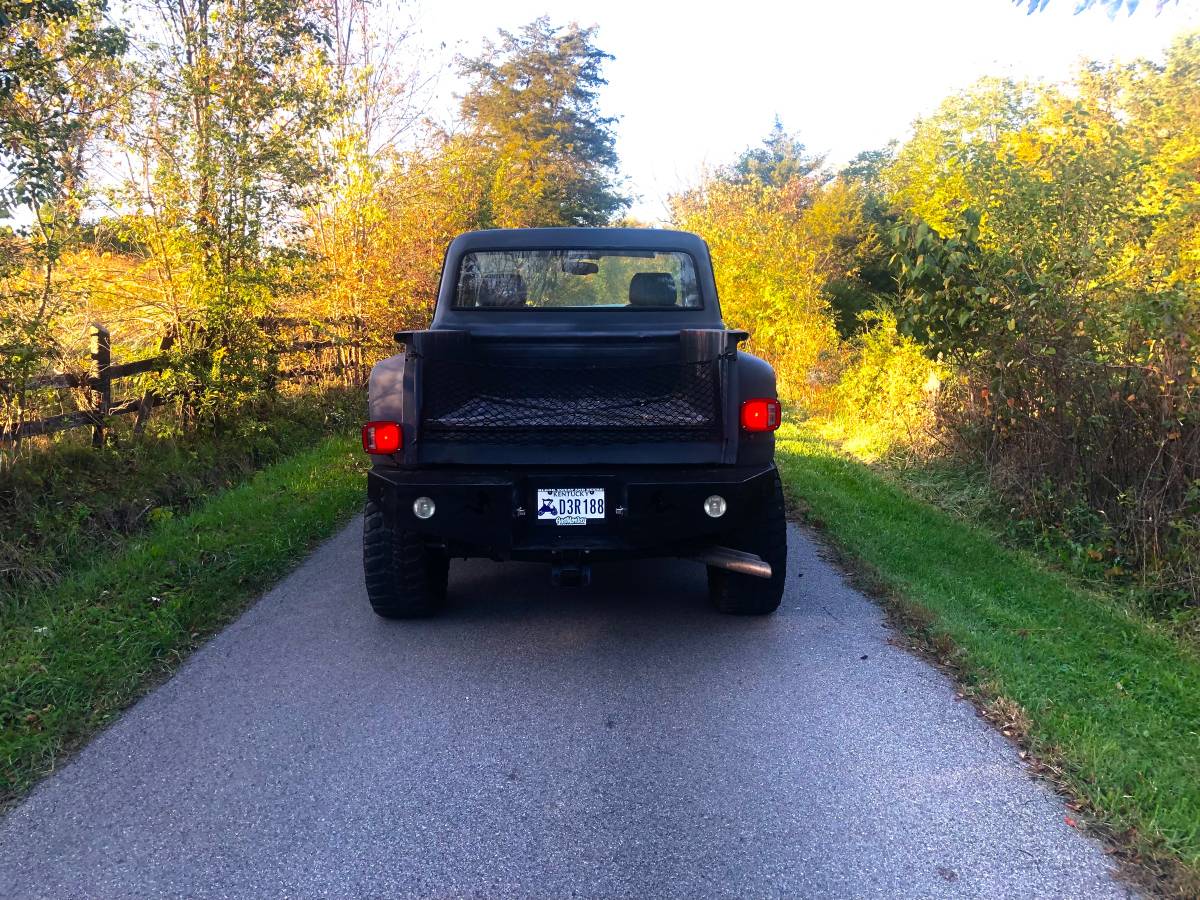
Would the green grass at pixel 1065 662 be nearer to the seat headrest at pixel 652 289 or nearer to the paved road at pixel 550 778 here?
the paved road at pixel 550 778

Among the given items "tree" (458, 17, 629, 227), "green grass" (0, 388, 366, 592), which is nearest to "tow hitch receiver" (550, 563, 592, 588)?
"green grass" (0, 388, 366, 592)

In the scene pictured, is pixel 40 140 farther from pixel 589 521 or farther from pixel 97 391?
pixel 589 521

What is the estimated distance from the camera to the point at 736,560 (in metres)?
4.72

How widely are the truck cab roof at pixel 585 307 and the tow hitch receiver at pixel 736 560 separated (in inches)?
54.5

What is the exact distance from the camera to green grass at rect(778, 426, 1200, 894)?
3016 millimetres

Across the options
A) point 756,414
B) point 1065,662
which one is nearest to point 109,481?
point 756,414

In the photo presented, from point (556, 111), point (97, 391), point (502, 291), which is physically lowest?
point (97, 391)

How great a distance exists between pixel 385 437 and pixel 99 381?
5.00 m

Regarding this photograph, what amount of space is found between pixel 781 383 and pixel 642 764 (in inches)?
590

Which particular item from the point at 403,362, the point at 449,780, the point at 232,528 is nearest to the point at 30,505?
the point at 232,528

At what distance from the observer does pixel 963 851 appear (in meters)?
2.82

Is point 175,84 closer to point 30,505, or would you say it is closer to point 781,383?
point 30,505

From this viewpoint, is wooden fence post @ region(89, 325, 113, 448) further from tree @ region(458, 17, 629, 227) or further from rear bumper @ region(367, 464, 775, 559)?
tree @ region(458, 17, 629, 227)

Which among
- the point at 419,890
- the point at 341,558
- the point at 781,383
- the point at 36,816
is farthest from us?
the point at 781,383
